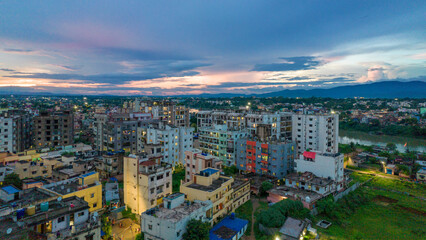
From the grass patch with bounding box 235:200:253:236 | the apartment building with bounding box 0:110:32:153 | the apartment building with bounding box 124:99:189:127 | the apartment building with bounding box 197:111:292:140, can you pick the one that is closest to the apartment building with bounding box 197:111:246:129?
the apartment building with bounding box 197:111:292:140

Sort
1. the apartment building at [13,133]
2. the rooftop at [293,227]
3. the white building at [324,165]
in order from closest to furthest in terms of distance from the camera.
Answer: the rooftop at [293,227] < the white building at [324,165] < the apartment building at [13,133]

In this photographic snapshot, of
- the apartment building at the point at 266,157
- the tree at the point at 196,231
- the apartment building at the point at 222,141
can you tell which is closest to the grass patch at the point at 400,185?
the apartment building at the point at 266,157

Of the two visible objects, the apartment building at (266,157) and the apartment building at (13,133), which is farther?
the apartment building at (13,133)

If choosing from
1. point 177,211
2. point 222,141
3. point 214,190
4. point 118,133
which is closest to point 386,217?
point 214,190

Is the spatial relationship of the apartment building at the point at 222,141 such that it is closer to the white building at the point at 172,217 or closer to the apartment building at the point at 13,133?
the white building at the point at 172,217

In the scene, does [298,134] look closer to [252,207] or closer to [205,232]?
[252,207]

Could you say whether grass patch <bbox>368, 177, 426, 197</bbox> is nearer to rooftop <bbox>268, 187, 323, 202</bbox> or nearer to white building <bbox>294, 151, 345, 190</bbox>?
white building <bbox>294, 151, 345, 190</bbox>
